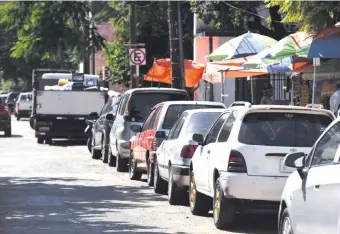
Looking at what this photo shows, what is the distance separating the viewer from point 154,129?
18.1 meters

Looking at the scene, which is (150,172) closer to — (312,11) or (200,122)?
(200,122)

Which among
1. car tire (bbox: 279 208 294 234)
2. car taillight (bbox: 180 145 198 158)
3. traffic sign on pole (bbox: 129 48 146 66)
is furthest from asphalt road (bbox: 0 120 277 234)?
traffic sign on pole (bbox: 129 48 146 66)

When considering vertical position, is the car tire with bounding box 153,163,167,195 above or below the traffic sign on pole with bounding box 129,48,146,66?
below

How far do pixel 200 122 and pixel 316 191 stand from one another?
7070mm

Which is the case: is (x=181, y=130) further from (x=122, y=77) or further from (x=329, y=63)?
(x=122, y=77)

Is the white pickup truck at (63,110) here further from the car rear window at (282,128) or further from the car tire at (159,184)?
the car rear window at (282,128)

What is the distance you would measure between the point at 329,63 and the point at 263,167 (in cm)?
953

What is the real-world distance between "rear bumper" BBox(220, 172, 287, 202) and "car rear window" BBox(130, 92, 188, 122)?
32.4 feet

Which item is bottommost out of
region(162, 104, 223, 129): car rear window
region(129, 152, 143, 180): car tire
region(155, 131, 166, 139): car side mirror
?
region(129, 152, 143, 180): car tire

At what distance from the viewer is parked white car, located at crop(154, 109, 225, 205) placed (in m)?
14.7

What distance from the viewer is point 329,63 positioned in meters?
20.7

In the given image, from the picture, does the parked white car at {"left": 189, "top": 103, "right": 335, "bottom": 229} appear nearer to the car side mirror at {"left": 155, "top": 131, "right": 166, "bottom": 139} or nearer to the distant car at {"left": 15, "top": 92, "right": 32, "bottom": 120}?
the car side mirror at {"left": 155, "top": 131, "right": 166, "bottom": 139}

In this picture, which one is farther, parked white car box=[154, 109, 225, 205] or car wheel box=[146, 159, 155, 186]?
car wheel box=[146, 159, 155, 186]

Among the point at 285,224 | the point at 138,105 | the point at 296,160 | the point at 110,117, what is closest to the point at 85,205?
the point at 285,224
